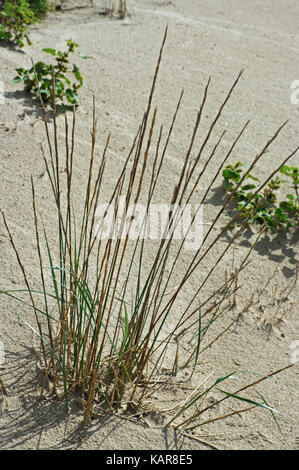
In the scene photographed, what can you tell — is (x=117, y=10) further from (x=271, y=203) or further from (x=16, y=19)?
(x=271, y=203)

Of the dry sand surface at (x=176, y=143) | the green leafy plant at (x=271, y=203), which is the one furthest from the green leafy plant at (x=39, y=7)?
the green leafy plant at (x=271, y=203)

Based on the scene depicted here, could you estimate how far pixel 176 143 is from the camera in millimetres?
3557

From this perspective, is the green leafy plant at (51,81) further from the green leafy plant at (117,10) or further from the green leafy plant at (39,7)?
the green leafy plant at (117,10)

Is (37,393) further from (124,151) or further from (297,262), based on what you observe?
(124,151)

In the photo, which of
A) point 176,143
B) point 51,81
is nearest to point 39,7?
point 51,81

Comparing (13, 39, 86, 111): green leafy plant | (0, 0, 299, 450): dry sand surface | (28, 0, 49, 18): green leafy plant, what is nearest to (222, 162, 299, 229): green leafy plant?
(0, 0, 299, 450): dry sand surface

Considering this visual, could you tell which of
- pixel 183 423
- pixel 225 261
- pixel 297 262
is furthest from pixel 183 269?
pixel 183 423

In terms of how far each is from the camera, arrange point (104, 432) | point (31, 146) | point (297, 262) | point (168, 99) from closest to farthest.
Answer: point (104, 432) < point (297, 262) < point (31, 146) < point (168, 99)

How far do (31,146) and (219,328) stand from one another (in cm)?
154

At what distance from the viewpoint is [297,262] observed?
2.79 metres

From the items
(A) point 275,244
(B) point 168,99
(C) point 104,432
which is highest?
(B) point 168,99

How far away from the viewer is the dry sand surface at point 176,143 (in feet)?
5.99

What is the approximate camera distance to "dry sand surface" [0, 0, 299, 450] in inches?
71.9

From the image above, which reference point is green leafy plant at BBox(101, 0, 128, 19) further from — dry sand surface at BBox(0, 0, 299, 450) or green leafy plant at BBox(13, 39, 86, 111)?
green leafy plant at BBox(13, 39, 86, 111)
